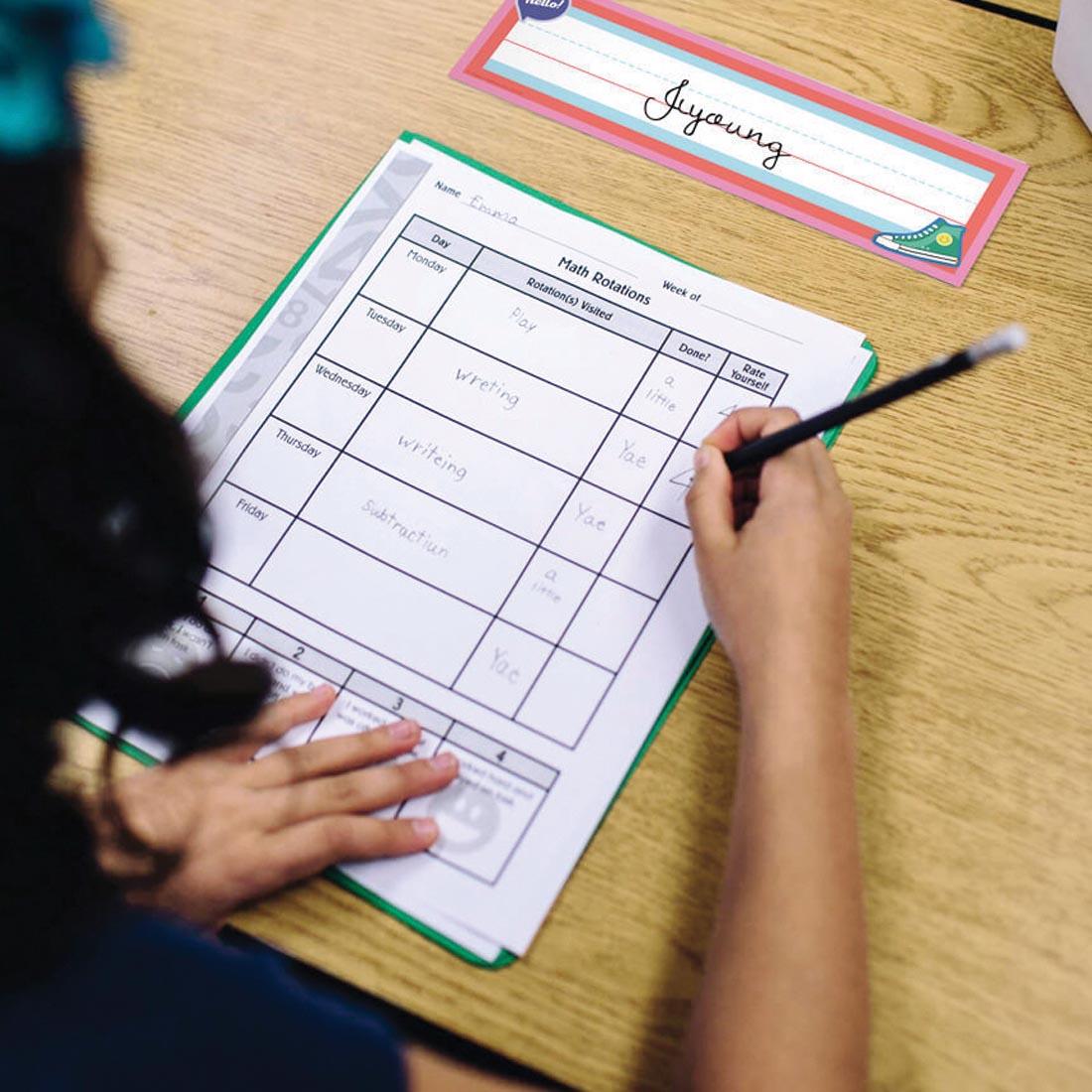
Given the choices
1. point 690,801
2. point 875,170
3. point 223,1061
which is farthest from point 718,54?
point 223,1061

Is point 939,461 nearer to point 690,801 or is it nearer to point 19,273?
point 690,801

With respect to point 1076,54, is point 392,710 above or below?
below

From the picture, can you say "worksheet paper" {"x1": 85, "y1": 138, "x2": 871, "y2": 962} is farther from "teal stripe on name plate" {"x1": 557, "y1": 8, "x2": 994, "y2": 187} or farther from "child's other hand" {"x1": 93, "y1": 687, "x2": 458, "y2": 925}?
"teal stripe on name plate" {"x1": 557, "y1": 8, "x2": 994, "y2": 187}

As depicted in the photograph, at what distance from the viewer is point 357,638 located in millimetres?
570

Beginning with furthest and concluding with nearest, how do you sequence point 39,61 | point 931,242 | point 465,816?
1. point 931,242
2. point 465,816
3. point 39,61

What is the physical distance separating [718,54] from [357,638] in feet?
1.59

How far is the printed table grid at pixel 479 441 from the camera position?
0.56 metres

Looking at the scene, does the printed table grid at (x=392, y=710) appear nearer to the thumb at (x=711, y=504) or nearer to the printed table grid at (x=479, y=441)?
the printed table grid at (x=479, y=441)

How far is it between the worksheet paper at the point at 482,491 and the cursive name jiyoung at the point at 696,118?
0.36 feet

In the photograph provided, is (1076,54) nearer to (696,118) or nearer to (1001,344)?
(696,118)

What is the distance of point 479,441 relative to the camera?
0.61 meters

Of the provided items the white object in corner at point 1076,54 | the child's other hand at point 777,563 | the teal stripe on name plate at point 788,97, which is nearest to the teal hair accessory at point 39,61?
the child's other hand at point 777,563

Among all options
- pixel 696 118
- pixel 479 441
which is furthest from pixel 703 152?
pixel 479 441

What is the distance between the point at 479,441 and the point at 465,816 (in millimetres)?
212
